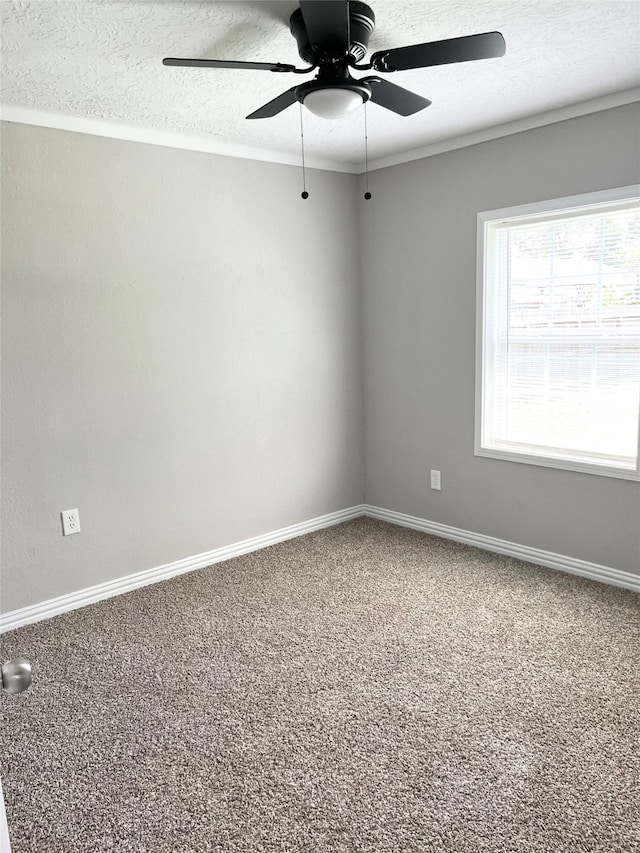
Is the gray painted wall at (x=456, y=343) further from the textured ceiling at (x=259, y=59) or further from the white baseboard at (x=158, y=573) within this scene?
the white baseboard at (x=158, y=573)

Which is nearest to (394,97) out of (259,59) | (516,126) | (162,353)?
(259,59)

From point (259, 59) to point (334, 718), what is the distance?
7.72 ft

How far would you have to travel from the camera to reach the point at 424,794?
1825mm

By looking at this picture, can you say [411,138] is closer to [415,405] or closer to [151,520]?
[415,405]

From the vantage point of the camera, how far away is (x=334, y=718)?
218cm

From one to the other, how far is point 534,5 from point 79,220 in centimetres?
207

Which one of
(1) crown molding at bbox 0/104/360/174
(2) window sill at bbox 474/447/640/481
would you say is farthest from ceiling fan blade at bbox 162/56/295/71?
(2) window sill at bbox 474/447/640/481

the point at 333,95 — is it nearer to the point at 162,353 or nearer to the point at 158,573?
the point at 162,353

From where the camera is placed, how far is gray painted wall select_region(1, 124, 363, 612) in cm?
287

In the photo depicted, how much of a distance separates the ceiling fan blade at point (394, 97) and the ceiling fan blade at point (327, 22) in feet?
0.66

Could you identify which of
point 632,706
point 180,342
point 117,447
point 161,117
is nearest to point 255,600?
point 117,447

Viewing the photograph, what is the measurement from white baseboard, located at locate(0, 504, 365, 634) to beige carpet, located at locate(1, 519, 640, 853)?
0.09 meters

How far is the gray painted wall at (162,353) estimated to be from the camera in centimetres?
287

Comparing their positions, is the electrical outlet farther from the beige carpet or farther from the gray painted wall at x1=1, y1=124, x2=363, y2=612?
the beige carpet
